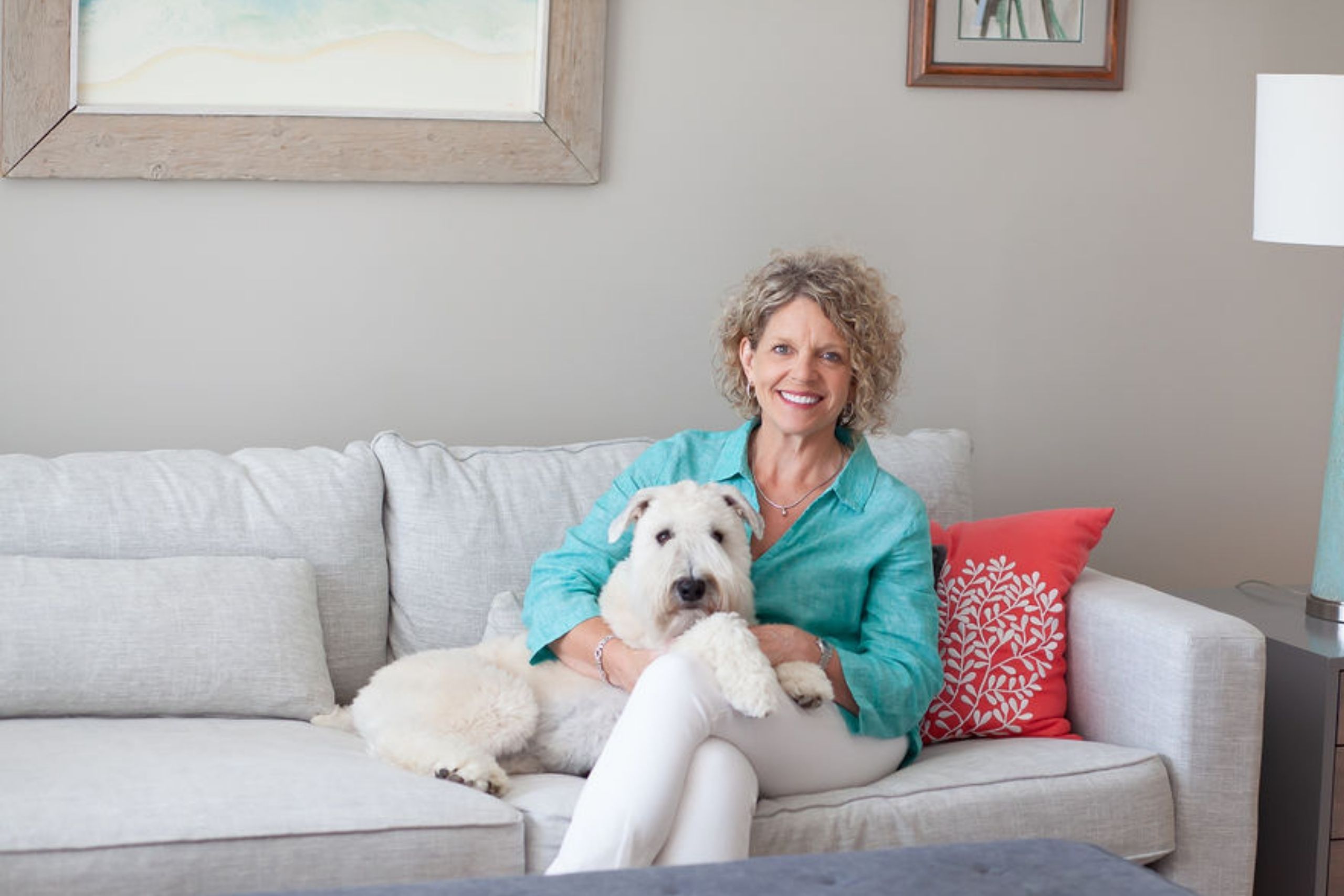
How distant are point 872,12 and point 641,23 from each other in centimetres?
51

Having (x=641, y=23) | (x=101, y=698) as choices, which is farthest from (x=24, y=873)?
(x=641, y=23)

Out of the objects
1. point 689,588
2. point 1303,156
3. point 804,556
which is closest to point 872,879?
point 689,588

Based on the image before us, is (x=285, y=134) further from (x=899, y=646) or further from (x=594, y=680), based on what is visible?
(x=899, y=646)

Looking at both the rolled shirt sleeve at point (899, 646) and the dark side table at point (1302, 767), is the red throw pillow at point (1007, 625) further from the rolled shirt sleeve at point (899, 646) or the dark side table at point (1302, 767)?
the dark side table at point (1302, 767)

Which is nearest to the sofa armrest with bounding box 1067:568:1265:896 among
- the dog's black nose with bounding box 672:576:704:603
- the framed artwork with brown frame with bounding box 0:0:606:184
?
the dog's black nose with bounding box 672:576:704:603

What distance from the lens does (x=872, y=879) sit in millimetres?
1438

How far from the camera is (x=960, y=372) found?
328 cm

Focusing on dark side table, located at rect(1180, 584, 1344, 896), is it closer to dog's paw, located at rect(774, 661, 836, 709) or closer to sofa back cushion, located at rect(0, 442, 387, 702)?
dog's paw, located at rect(774, 661, 836, 709)

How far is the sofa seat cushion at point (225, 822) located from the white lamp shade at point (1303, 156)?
1769 mm

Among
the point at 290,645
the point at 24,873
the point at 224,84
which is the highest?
the point at 224,84

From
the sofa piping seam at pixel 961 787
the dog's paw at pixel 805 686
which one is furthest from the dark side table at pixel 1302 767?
the dog's paw at pixel 805 686

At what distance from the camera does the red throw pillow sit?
243 centimetres

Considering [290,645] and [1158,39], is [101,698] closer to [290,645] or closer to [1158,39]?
[290,645]

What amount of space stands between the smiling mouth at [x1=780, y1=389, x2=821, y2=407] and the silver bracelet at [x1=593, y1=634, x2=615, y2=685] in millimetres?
465
